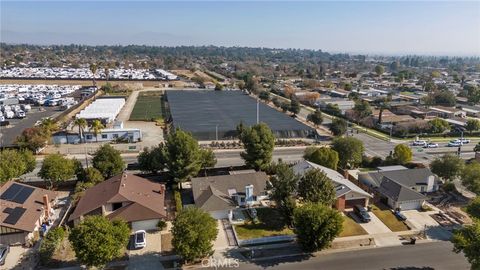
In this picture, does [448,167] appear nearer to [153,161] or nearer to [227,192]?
[227,192]

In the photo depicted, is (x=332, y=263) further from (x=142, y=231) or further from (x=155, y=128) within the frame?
(x=155, y=128)

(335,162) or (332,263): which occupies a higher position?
(335,162)

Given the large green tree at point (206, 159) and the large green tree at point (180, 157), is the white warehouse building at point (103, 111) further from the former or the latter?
the large green tree at point (180, 157)

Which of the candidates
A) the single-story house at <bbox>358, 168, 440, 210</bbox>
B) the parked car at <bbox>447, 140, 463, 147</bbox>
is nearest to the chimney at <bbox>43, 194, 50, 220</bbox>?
the single-story house at <bbox>358, 168, 440, 210</bbox>

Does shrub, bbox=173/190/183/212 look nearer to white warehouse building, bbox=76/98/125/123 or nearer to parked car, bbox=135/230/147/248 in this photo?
parked car, bbox=135/230/147/248

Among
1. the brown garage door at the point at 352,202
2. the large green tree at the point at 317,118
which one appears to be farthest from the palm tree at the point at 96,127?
the brown garage door at the point at 352,202

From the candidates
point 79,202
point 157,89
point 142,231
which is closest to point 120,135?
point 79,202
